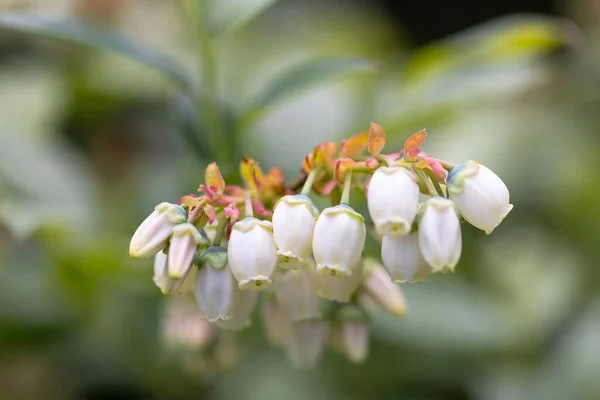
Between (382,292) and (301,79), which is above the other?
(301,79)

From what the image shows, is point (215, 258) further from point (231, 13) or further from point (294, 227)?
point (231, 13)

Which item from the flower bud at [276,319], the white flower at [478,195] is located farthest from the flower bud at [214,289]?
the white flower at [478,195]

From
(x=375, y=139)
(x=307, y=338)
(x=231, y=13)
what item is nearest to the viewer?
(x=375, y=139)

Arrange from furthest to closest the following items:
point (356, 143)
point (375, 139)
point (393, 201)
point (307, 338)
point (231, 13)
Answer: point (231, 13)
point (307, 338)
point (356, 143)
point (375, 139)
point (393, 201)

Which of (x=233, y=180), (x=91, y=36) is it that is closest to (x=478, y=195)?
(x=233, y=180)

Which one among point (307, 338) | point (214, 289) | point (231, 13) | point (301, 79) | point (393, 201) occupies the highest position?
point (231, 13)

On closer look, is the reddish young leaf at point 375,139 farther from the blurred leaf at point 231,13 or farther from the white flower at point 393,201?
the blurred leaf at point 231,13

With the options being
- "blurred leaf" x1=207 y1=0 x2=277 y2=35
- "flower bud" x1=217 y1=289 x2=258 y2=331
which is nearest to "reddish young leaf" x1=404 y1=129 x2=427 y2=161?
"flower bud" x1=217 y1=289 x2=258 y2=331

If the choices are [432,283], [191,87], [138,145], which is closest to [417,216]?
[191,87]
